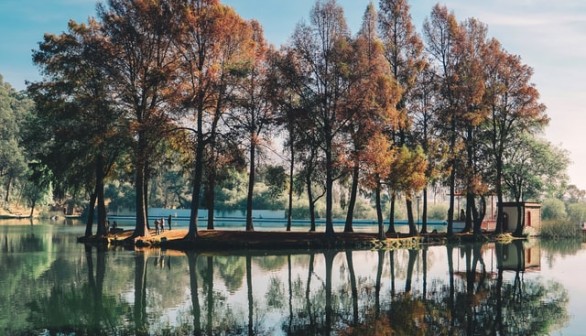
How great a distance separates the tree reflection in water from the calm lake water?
4 cm

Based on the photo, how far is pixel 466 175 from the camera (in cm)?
5678

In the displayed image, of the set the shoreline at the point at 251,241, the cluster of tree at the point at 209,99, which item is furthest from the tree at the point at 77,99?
the shoreline at the point at 251,241

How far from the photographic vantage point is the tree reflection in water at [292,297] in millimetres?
17500

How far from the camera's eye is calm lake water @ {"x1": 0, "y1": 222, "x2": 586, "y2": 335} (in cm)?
1758

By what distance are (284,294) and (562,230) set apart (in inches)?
2106

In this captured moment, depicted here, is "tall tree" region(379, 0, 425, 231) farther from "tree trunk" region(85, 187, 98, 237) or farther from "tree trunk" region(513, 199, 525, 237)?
"tree trunk" region(85, 187, 98, 237)

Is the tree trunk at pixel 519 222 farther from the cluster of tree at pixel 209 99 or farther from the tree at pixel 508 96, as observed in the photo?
the cluster of tree at pixel 209 99

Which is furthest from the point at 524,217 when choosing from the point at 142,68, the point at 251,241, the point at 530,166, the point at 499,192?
the point at 142,68

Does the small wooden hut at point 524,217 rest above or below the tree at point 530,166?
below

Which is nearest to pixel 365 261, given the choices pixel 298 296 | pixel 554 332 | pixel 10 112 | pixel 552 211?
pixel 298 296

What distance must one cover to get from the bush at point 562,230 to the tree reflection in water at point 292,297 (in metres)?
33.9

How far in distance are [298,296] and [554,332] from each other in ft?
30.3

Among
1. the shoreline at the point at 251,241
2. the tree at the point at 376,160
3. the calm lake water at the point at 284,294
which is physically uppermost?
the tree at the point at 376,160

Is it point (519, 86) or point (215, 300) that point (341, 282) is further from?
point (519, 86)
